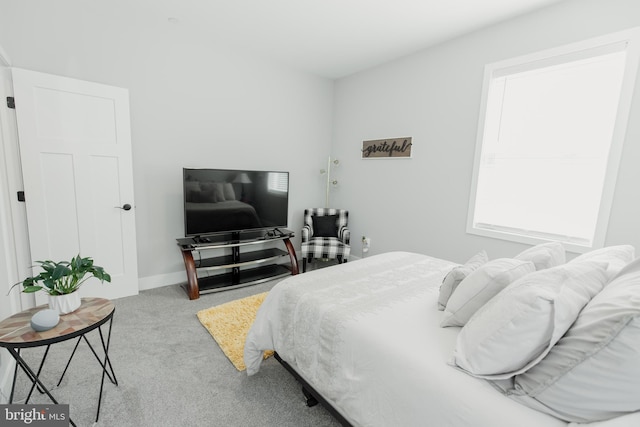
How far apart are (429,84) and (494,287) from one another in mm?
2899

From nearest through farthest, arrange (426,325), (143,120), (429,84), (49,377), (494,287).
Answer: (494,287)
(426,325)
(49,377)
(143,120)
(429,84)

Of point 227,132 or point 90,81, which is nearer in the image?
point 90,81

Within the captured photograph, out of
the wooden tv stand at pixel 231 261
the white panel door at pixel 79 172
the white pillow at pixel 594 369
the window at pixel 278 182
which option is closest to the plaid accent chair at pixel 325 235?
the wooden tv stand at pixel 231 261

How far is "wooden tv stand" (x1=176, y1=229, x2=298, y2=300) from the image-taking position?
3171 millimetres

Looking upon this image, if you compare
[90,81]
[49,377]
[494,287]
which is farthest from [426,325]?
[90,81]

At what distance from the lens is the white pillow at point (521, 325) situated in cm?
90

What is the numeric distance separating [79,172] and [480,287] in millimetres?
3430

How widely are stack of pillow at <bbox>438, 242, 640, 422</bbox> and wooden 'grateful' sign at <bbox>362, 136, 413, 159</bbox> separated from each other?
2709 mm

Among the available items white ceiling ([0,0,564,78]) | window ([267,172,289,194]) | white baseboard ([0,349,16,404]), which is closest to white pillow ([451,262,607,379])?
white baseboard ([0,349,16,404])

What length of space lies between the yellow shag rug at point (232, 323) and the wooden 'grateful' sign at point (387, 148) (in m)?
2.43

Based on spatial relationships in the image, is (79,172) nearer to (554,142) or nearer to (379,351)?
(379,351)

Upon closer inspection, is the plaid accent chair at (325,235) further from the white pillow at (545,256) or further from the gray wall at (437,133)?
the white pillow at (545,256)

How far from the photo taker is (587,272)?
1181mm

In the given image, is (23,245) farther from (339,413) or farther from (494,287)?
(494,287)
